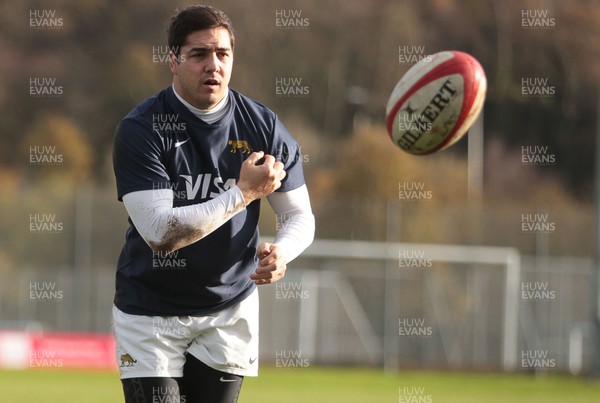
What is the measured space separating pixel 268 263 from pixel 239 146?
520 mm

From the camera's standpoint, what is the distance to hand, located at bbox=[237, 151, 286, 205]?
457 centimetres

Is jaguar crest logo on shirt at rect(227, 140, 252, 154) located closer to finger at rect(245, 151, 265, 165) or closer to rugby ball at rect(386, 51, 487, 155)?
finger at rect(245, 151, 265, 165)

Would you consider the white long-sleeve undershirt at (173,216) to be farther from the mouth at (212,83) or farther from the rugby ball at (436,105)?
the rugby ball at (436,105)

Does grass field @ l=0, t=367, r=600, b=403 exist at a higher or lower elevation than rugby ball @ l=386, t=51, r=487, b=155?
lower

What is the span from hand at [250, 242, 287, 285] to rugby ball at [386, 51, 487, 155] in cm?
198

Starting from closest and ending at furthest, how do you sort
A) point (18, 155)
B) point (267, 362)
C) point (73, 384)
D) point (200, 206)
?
point (200, 206), point (73, 384), point (267, 362), point (18, 155)

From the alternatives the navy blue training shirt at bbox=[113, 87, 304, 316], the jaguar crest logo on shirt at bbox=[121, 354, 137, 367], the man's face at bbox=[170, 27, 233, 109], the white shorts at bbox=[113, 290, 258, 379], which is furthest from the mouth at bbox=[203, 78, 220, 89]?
the jaguar crest logo on shirt at bbox=[121, 354, 137, 367]

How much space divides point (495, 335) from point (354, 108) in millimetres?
22068

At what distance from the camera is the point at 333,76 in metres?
42.7

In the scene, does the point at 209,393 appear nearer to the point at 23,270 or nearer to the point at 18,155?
the point at 23,270

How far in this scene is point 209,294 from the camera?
190 inches

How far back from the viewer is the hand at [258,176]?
457 centimetres

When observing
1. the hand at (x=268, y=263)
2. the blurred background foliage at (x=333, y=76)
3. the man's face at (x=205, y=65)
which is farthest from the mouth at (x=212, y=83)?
the blurred background foliage at (x=333, y=76)

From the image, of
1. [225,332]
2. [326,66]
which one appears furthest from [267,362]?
[326,66]
